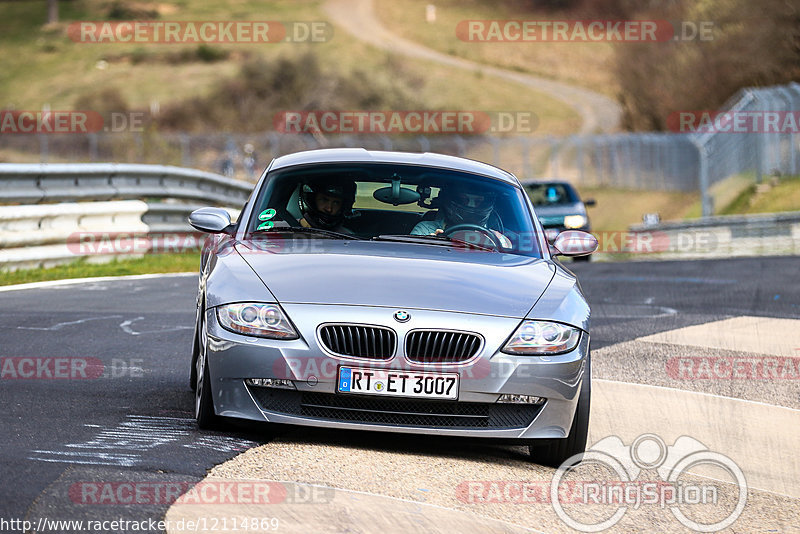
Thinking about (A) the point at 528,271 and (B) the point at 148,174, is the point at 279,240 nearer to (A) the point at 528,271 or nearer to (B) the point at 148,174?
(A) the point at 528,271

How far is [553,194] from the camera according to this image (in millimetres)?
25703

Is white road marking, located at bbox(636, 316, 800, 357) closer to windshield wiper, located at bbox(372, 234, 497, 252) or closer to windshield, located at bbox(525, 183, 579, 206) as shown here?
windshield wiper, located at bbox(372, 234, 497, 252)

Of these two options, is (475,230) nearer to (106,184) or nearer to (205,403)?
(205,403)

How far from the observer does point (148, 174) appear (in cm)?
1794

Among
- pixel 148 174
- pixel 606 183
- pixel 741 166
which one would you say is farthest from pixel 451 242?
pixel 606 183

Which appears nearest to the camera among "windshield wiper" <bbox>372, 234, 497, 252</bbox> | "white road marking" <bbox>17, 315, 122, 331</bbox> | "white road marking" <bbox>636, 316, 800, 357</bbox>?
"windshield wiper" <bbox>372, 234, 497, 252</bbox>

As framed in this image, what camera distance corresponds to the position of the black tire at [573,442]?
6.20m

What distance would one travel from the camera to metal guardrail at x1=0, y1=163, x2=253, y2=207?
48.8 ft

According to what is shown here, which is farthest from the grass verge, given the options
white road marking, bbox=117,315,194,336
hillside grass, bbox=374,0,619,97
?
hillside grass, bbox=374,0,619,97

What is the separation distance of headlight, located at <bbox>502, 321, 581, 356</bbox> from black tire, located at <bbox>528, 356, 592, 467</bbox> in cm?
22

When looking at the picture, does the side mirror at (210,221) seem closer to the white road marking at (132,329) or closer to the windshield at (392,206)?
the windshield at (392,206)

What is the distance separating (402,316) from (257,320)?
2.11ft

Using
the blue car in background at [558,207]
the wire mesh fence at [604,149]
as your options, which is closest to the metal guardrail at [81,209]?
the blue car in background at [558,207]

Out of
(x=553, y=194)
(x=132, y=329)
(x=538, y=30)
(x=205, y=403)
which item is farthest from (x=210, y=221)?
(x=538, y=30)
